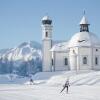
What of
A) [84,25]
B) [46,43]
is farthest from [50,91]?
[46,43]

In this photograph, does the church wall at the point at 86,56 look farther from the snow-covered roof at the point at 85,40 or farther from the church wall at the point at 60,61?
the church wall at the point at 60,61

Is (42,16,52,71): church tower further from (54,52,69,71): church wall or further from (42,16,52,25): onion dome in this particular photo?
(54,52,69,71): church wall

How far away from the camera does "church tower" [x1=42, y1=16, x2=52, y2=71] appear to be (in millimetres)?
76188

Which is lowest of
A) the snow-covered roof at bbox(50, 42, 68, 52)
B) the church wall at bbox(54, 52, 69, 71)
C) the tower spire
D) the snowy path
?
the snowy path

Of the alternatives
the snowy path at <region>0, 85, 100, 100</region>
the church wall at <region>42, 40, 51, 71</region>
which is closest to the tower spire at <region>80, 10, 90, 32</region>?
the church wall at <region>42, 40, 51, 71</region>

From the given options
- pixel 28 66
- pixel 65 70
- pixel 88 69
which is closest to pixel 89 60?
pixel 88 69

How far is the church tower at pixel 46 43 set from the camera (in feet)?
250

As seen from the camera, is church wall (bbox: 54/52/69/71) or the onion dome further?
the onion dome

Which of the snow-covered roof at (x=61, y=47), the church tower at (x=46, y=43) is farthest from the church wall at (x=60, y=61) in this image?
the church tower at (x=46, y=43)

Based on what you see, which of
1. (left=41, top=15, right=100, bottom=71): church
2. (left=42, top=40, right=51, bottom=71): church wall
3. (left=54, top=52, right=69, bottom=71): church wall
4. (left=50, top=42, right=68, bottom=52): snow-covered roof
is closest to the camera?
(left=41, top=15, right=100, bottom=71): church

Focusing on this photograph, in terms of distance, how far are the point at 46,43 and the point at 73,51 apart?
26.9 ft

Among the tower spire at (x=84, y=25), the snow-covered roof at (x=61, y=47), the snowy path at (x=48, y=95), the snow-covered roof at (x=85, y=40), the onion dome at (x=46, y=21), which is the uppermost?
the onion dome at (x=46, y=21)

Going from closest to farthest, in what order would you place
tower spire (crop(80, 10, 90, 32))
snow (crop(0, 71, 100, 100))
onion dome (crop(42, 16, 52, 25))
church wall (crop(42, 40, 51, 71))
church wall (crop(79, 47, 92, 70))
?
1. snow (crop(0, 71, 100, 100))
2. church wall (crop(79, 47, 92, 70))
3. tower spire (crop(80, 10, 90, 32))
4. church wall (crop(42, 40, 51, 71))
5. onion dome (crop(42, 16, 52, 25))

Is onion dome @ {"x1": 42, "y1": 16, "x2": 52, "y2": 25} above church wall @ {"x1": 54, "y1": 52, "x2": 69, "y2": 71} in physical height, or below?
above
